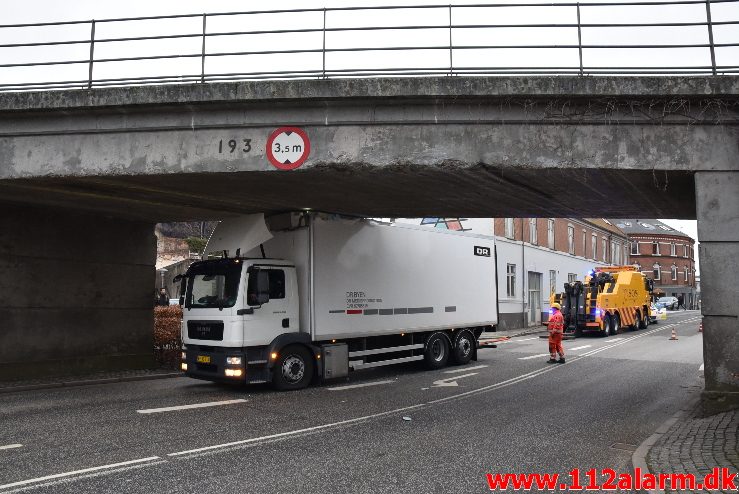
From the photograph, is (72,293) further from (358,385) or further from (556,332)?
(556,332)

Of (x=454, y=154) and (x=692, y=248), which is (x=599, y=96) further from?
(x=692, y=248)

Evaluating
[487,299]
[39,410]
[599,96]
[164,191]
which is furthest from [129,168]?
[487,299]

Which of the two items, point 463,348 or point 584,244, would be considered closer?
point 463,348

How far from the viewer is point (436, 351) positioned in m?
15.1

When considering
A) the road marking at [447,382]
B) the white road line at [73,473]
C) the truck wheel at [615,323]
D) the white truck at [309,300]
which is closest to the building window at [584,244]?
the truck wheel at [615,323]

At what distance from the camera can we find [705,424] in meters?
7.71

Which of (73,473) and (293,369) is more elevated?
(293,369)

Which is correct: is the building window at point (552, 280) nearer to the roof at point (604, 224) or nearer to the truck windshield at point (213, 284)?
the roof at point (604, 224)

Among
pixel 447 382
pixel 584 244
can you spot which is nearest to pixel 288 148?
pixel 447 382

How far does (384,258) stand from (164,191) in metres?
4.96

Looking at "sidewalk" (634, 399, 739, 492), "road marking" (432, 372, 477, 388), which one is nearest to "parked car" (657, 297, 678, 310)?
"road marking" (432, 372, 477, 388)

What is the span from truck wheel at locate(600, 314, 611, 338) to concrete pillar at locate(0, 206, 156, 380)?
18.7 metres

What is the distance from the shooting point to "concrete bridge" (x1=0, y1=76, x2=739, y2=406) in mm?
8594

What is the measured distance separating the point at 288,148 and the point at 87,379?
282 inches
